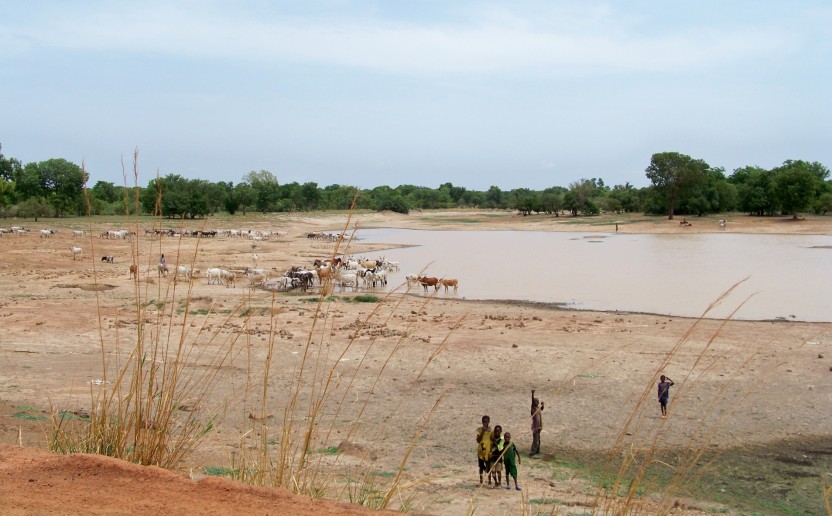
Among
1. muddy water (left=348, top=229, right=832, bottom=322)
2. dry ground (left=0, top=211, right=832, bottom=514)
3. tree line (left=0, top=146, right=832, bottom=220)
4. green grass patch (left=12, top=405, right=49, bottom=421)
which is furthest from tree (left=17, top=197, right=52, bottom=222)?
green grass patch (left=12, top=405, right=49, bottom=421)

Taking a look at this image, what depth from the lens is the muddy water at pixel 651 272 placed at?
2564 cm

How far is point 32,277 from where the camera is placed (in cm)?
2847

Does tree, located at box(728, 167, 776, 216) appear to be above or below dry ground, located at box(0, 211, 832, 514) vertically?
above

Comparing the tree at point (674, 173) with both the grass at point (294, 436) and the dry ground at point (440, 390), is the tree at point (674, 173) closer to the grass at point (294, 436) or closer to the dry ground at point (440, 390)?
the dry ground at point (440, 390)

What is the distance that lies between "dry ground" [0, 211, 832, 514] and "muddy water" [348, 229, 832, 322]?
2317mm

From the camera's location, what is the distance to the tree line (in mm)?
66625

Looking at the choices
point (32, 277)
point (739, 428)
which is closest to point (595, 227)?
point (32, 277)

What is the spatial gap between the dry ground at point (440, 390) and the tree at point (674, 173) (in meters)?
56.8

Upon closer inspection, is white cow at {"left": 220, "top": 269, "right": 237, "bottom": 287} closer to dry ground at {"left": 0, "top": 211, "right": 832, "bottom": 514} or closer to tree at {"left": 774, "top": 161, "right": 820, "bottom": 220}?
dry ground at {"left": 0, "top": 211, "right": 832, "bottom": 514}

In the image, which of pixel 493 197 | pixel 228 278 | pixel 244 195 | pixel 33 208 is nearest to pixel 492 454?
pixel 228 278

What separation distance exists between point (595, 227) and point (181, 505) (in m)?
78.4

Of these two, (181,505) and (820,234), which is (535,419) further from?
(820,234)

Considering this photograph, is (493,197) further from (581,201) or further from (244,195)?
(244,195)

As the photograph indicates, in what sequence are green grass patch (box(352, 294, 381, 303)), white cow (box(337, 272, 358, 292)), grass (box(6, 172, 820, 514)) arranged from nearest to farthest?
grass (box(6, 172, 820, 514)) → green grass patch (box(352, 294, 381, 303)) → white cow (box(337, 272, 358, 292))
